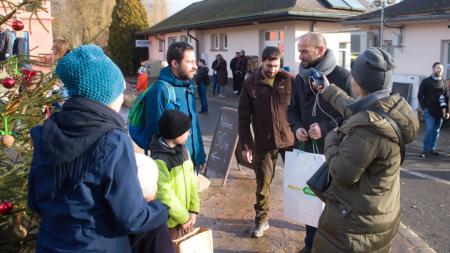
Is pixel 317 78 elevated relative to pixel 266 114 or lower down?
elevated

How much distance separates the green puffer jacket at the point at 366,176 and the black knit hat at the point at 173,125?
96 centimetres

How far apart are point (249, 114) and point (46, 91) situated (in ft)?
7.05

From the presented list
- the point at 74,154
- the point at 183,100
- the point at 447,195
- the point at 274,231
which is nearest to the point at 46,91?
the point at 183,100

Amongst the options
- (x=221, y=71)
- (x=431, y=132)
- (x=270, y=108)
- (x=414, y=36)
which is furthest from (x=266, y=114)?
(x=221, y=71)

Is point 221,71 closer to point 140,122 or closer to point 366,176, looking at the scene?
point 140,122

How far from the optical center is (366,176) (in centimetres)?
251

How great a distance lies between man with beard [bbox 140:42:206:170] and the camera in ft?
11.5

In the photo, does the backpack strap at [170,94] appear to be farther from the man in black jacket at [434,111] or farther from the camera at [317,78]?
the man in black jacket at [434,111]

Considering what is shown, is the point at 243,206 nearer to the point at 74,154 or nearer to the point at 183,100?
the point at 183,100

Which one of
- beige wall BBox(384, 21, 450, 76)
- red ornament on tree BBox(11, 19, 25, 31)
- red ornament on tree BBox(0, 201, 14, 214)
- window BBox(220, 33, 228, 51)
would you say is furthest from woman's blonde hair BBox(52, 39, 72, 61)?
window BBox(220, 33, 228, 51)

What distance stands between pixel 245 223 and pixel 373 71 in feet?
9.44

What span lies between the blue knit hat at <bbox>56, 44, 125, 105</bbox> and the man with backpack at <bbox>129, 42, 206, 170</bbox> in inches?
62.7

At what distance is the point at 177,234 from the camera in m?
3.04

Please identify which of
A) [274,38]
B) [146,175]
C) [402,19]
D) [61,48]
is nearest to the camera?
[146,175]
